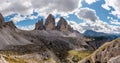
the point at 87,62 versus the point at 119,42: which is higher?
the point at 119,42

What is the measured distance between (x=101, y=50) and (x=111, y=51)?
11.8 meters

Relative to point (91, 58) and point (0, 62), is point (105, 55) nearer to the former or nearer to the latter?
point (91, 58)

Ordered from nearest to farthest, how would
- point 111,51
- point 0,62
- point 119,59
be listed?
point 119,59
point 0,62
point 111,51

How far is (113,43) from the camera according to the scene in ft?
468

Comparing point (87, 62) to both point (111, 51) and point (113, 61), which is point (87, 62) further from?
point (113, 61)

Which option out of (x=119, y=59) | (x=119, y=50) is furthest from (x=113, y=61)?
(x=119, y=50)

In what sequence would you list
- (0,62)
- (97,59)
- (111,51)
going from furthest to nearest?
(97,59)
(111,51)
(0,62)

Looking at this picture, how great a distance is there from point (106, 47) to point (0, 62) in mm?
54965

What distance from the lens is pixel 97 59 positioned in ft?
481

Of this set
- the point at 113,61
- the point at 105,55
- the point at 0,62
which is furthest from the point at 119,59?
the point at 0,62

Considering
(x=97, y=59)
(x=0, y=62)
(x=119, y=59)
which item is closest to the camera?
(x=119, y=59)

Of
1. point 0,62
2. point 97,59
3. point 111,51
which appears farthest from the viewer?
point 97,59

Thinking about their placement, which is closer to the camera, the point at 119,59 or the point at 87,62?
the point at 119,59

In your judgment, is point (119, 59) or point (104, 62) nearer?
point (119, 59)
